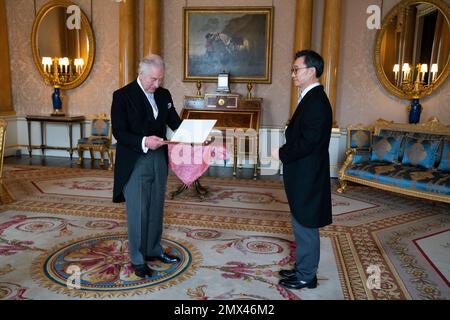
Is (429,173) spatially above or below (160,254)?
above

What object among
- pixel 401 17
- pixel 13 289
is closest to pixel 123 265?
pixel 13 289

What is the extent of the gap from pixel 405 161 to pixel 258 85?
3028 mm

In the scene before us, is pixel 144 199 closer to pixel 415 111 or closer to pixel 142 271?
pixel 142 271

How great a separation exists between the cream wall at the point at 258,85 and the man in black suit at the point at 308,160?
4834 millimetres

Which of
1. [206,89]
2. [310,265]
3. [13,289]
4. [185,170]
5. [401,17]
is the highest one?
[401,17]

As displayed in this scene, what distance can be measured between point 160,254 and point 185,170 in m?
1.27

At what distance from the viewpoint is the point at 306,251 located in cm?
267

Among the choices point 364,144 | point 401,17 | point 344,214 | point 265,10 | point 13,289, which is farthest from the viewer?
point 265,10

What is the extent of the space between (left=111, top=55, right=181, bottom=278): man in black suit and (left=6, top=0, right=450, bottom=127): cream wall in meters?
4.73

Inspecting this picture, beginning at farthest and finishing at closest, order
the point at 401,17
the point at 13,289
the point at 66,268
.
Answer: the point at 401,17, the point at 66,268, the point at 13,289

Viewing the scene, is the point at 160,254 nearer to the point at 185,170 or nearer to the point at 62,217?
the point at 185,170

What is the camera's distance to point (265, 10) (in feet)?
23.2

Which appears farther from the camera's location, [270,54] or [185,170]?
[270,54]

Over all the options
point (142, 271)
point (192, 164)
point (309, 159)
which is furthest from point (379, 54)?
point (142, 271)
